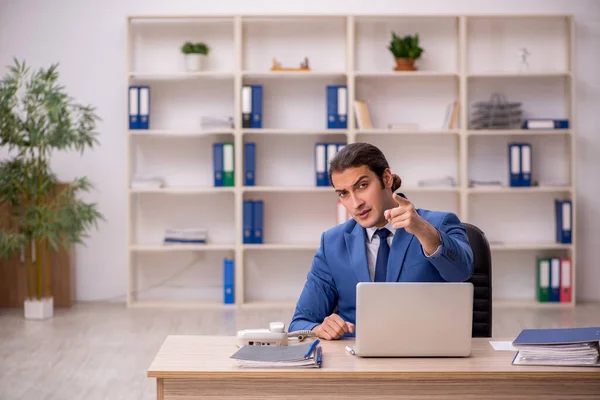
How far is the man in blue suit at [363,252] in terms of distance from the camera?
264 cm

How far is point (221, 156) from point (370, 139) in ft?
4.15

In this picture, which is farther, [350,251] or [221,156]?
[221,156]

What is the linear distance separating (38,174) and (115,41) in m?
1.39

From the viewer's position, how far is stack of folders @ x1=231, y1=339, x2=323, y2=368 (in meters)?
2.27

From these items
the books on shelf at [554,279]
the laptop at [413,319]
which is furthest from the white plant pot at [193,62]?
the laptop at [413,319]

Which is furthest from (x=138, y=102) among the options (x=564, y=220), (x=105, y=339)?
(x=564, y=220)

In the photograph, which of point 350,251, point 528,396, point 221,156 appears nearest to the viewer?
point 528,396

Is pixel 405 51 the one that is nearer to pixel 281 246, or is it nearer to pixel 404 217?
pixel 281 246

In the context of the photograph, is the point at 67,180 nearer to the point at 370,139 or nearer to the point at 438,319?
the point at 370,139

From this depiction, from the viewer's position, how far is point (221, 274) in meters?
7.27

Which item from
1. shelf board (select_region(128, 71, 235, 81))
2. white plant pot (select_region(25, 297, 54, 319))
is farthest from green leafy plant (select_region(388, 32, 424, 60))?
white plant pot (select_region(25, 297, 54, 319))

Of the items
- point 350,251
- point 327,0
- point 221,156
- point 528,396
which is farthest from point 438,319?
point 327,0

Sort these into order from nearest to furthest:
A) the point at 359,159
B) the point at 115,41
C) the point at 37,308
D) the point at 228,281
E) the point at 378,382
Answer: the point at 378,382, the point at 359,159, the point at 37,308, the point at 228,281, the point at 115,41

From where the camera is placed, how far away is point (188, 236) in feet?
22.9
